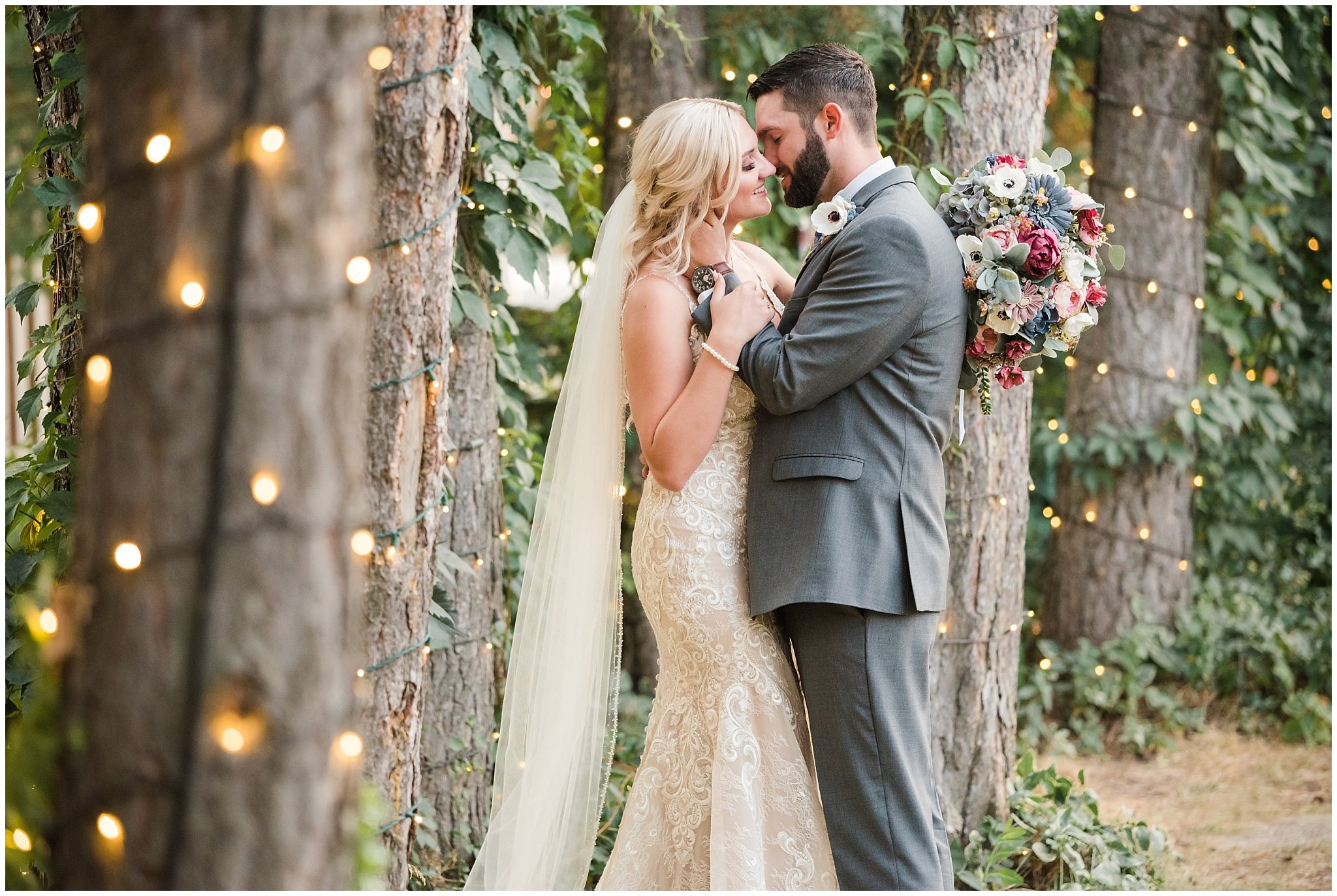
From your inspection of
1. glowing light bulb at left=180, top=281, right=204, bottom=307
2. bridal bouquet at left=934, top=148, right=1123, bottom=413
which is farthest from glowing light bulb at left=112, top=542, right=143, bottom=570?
bridal bouquet at left=934, top=148, right=1123, bottom=413

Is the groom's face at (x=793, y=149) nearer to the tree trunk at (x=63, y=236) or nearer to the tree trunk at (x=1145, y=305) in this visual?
the tree trunk at (x=63, y=236)

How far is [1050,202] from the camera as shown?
2434mm

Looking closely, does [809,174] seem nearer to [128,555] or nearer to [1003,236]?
[1003,236]

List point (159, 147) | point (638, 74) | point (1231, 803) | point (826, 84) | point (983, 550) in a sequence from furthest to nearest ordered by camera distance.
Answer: point (638, 74), point (1231, 803), point (983, 550), point (826, 84), point (159, 147)

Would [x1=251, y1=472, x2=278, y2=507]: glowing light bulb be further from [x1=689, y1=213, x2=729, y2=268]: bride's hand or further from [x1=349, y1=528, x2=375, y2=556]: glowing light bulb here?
[x1=689, y1=213, x2=729, y2=268]: bride's hand

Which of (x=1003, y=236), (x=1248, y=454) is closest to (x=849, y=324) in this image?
(x=1003, y=236)

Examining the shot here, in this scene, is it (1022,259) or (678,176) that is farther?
(678,176)

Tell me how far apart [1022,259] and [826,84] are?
66 centimetres

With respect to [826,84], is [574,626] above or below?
below

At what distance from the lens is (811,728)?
2.31 m

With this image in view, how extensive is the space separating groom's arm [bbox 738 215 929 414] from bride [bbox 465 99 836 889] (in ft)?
0.32

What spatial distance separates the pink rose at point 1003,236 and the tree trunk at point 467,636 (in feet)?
4.68

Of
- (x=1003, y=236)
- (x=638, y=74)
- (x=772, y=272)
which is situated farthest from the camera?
(x=638, y=74)

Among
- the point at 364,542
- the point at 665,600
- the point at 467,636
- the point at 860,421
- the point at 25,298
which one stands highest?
the point at 25,298
